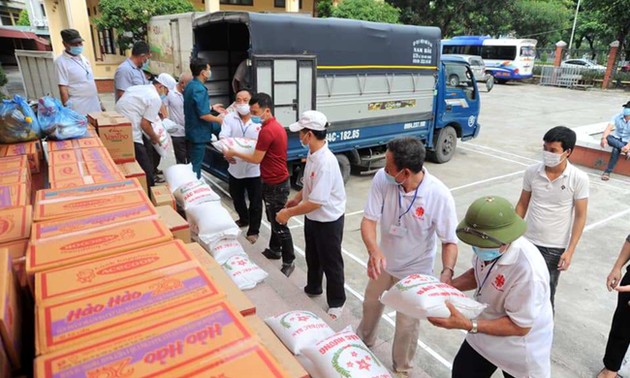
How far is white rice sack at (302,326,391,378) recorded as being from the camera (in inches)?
83.6

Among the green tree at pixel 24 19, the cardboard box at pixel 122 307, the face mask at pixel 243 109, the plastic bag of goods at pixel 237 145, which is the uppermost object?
the green tree at pixel 24 19

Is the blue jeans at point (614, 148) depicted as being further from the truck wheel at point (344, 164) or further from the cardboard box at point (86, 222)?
the cardboard box at point (86, 222)

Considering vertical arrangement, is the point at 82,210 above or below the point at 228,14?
below

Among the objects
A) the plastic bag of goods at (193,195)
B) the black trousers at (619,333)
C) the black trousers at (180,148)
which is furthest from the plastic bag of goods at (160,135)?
the black trousers at (619,333)

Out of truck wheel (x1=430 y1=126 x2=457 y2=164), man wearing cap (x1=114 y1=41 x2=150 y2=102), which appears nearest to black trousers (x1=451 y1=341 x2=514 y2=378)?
man wearing cap (x1=114 y1=41 x2=150 y2=102)

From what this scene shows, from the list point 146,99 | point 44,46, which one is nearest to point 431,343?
point 146,99

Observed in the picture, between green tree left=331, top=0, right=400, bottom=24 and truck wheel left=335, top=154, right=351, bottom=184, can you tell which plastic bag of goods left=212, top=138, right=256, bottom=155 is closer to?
truck wheel left=335, top=154, right=351, bottom=184

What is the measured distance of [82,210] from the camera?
2146 millimetres

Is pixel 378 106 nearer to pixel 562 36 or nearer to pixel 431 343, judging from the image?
pixel 431 343

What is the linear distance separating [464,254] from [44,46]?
3005 centimetres

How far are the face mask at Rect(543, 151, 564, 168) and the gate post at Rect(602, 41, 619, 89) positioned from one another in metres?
27.4

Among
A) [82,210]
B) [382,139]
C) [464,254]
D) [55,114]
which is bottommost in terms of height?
[464,254]

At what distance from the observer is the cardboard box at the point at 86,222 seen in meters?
1.88

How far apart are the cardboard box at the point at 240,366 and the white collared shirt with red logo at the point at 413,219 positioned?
1.58 m
